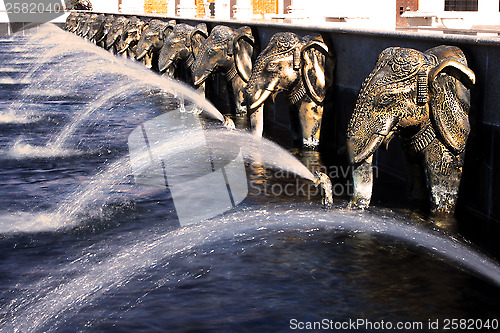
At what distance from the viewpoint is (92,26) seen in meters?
32.5

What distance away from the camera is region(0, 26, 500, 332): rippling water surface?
582 cm

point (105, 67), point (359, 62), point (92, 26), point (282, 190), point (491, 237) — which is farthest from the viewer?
point (92, 26)

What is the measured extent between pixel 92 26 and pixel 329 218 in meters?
26.0

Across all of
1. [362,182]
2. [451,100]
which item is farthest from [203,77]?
[451,100]

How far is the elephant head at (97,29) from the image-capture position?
31056mm

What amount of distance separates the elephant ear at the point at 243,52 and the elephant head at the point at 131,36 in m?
10.1

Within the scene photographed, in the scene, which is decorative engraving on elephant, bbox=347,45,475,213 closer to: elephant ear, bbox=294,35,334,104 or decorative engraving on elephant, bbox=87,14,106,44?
elephant ear, bbox=294,35,334,104

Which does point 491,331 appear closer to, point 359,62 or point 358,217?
point 358,217

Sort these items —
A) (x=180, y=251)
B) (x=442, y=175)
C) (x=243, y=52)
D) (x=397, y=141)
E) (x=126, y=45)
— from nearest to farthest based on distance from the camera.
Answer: (x=180, y=251) → (x=442, y=175) → (x=397, y=141) → (x=243, y=52) → (x=126, y=45)

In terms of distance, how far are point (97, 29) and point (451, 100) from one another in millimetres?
25303

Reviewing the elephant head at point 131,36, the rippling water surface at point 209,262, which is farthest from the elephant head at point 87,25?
the rippling water surface at point 209,262

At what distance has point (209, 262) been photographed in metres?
6.82

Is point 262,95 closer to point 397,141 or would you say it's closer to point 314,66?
point 314,66

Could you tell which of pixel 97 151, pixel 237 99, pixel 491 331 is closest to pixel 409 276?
pixel 491 331
